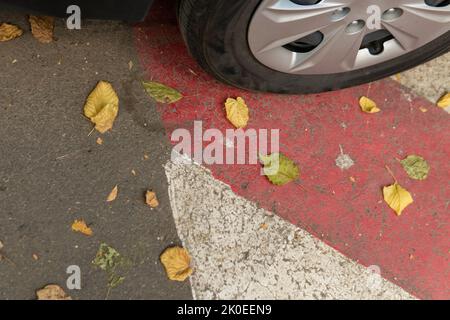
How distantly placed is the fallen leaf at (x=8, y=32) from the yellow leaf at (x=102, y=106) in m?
0.44

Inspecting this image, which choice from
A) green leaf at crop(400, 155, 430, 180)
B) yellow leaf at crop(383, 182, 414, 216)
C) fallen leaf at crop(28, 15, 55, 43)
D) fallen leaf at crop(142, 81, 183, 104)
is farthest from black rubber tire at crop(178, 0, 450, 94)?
fallen leaf at crop(28, 15, 55, 43)

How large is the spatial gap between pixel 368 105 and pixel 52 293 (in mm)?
1726

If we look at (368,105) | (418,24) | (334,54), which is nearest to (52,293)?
(334,54)

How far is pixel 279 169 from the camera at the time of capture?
2.63m

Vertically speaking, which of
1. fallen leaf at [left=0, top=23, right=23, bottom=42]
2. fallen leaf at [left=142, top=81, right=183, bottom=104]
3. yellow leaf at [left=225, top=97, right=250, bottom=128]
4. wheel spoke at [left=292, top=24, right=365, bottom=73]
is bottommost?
yellow leaf at [left=225, top=97, right=250, bottom=128]

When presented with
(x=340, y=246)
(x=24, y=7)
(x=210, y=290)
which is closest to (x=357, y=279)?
(x=340, y=246)

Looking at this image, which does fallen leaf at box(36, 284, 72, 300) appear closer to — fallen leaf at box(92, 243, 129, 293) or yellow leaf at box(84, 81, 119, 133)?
fallen leaf at box(92, 243, 129, 293)

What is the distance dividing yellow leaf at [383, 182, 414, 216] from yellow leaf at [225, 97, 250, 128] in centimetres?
75

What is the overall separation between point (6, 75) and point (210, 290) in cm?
132

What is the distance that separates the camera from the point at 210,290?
2410mm

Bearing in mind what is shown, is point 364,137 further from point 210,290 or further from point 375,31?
point 210,290

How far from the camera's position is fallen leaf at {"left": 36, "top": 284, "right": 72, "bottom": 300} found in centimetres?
228

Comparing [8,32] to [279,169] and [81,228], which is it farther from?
[279,169]

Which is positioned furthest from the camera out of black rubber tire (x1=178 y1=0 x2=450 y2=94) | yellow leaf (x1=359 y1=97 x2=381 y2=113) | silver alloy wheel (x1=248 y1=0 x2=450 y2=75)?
yellow leaf (x1=359 y1=97 x2=381 y2=113)
